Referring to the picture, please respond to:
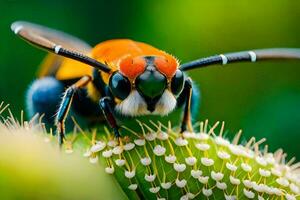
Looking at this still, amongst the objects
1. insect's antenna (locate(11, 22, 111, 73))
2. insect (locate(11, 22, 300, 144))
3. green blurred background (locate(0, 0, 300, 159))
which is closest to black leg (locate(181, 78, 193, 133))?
insect (locate(11, 22, 300, 144))

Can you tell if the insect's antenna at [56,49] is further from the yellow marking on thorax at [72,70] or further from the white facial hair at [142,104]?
the yellow marking on thorax at [72,70]

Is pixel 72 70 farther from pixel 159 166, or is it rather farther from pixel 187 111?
pixel 159 166

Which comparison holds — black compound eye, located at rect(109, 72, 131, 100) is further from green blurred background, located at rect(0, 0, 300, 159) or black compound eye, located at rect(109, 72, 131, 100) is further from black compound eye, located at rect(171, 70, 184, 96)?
green blurred background, located at rect(0, 0, 300, 159)

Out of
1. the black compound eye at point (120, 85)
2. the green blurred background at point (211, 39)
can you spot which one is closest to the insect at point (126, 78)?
the black compound eye at point (120, 85)

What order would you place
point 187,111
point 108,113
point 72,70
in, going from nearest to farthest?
point 108,113
point 187,111
point 72,70

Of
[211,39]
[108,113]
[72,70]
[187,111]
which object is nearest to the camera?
[108,113]

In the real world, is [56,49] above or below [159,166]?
above

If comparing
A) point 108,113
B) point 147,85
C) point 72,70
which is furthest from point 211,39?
point 147,85

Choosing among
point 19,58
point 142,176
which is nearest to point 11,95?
point 19,58
